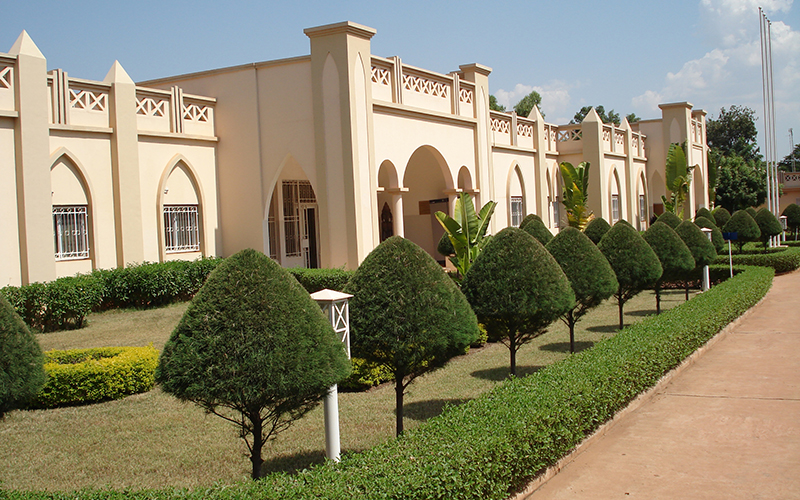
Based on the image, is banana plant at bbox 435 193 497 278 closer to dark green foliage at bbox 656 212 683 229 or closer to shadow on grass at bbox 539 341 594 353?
shadow on grass at bbox 539 341 594 353

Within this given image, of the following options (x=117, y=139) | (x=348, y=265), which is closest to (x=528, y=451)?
(x=348, y=265)

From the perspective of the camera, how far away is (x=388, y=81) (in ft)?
54.9

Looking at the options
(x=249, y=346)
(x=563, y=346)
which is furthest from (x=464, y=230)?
(x=249, y=346)

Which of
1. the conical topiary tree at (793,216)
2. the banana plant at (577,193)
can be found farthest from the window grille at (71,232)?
the conical topiary tree at (793,216)

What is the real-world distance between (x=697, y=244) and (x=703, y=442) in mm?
10632

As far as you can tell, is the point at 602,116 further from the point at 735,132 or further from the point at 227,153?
the point at 227,153

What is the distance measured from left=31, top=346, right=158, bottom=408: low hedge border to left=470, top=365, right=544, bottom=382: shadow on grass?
475 cm

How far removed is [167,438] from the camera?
758cm

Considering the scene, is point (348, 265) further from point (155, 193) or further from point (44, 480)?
point (44, 480)

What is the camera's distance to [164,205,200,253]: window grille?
52.9 feet

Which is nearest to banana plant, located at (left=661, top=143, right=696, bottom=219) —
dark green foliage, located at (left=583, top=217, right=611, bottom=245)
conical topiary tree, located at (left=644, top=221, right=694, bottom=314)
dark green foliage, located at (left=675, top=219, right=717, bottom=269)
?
dark green foliage, located at (left=583, top=217, right=611, bottom=245)

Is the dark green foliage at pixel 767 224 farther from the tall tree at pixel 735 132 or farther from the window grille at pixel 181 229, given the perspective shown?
the tall tree at pixel 735 132

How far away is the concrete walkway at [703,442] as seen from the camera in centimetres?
573

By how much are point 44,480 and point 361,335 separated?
3.18 meters
